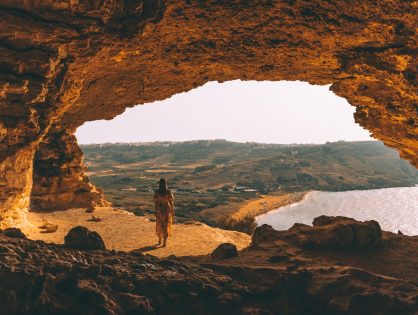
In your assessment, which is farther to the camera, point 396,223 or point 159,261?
point 396,223

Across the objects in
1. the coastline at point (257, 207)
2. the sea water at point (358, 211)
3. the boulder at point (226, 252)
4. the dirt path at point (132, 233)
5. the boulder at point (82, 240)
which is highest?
the boulder at point (82, 240)

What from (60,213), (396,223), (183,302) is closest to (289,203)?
(396,223)

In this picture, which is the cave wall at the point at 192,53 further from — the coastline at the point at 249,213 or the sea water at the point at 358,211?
the sea water at the point at 358,211

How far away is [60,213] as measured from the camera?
18.9 meters

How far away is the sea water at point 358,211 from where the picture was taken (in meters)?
28.3

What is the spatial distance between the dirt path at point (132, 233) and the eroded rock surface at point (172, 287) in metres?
4.86

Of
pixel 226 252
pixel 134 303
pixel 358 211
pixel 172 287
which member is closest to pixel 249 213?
pixel 358 211

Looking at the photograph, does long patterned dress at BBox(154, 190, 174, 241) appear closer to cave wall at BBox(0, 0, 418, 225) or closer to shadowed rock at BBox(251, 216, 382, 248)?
shadowed rock at BBox(251, 216, 382, 248)

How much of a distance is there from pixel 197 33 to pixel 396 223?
999 inches

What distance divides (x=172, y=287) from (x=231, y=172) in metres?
68.4

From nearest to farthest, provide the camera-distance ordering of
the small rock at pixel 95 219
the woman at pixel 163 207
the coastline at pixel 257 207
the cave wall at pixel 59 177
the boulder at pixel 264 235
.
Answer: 1. the boulder at pixel 264 235
2. the woman at pixel 163 207
3. the small rock at pixel 95 219
4. the cave wall at pixel 59 177
5. the coastline at pixel 257 207

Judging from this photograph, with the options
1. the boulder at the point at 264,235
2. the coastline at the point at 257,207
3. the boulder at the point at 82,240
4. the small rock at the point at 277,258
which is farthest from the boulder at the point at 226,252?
the coastline at the point at 257,207

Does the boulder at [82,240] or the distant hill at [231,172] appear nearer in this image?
the boulder at [82,240]

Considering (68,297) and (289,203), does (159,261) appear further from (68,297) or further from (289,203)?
(289,203)
